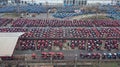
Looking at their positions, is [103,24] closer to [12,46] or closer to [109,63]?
[109,63]

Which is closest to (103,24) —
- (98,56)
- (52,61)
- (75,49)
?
(75,49)

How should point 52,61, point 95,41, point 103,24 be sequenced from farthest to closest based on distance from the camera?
point 103,24 → point 95,41 → point 52,61

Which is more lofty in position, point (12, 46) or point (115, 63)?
point (12, 46)

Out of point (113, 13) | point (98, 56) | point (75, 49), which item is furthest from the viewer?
point (113, 13)

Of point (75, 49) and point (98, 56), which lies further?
point (75, 49)

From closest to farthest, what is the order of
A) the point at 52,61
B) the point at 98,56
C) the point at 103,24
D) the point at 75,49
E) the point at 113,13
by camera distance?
the point at 52,61 < the point at 98,56 < the point at 75,49 < the point at 103,24 < the point at 113,13

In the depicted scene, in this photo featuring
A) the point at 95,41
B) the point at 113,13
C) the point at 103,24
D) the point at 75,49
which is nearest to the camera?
the point at 75,49

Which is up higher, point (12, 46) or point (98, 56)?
point (12, 46)

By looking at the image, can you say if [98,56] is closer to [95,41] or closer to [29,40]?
[95,41]

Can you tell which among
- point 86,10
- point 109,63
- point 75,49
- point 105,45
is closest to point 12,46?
point 75,49
